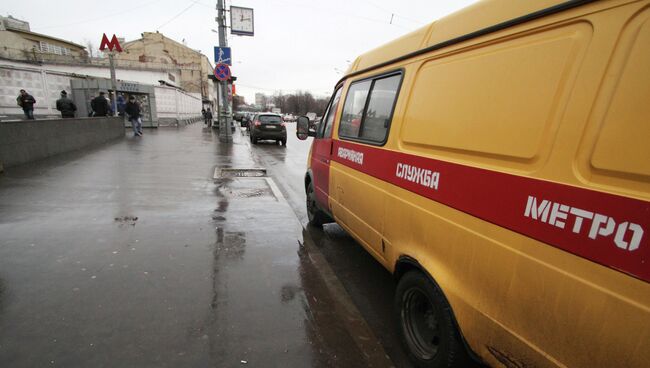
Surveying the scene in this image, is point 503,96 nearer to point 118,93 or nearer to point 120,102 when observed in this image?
point 120,102

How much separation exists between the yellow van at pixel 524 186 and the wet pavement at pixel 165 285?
2.85 ft

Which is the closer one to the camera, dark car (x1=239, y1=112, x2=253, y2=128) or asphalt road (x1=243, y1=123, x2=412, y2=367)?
asphalt road (x1=243, y1=123, x2=412, y2=367)

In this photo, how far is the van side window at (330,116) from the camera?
4379mm

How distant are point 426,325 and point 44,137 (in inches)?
433

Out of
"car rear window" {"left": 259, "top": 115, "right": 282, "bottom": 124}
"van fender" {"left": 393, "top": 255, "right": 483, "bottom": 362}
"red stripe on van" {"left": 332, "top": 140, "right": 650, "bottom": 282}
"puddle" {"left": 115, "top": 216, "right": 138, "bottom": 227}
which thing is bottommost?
"puddle" {"left": 115, "top": 216, "right": 138, "bottom": 227}

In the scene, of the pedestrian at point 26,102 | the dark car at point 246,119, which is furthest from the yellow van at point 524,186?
the dark car at point 246,119

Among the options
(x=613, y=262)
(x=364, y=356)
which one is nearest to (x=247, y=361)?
(x=364, y=356)

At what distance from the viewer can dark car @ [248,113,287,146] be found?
17.3 metres

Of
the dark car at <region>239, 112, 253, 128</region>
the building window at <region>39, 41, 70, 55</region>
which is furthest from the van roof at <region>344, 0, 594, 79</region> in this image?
the building window at <region>39, 41, 70, 55</region>

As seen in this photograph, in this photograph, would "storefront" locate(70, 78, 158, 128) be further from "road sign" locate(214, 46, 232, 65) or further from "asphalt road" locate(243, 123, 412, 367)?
"asphalt road" locate(243, 123, 412, 367)

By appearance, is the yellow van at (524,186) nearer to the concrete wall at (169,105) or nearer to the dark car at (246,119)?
the concrete wall at (169,105)

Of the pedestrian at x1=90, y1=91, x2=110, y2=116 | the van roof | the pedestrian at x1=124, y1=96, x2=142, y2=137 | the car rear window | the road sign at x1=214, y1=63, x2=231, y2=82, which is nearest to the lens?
the van roof

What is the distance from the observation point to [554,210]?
1.42 m

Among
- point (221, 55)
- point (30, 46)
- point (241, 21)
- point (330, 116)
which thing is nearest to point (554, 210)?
point (330, 116)
